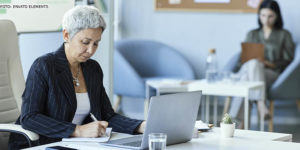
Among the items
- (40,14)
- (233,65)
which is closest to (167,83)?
(233,65)

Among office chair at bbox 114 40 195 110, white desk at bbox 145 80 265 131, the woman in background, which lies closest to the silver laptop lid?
white desk at bbox 145 80 265 131

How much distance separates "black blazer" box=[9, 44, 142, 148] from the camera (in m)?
→ 2.67

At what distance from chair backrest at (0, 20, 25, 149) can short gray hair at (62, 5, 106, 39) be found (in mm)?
847

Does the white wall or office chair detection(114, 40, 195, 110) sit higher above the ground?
the white wall

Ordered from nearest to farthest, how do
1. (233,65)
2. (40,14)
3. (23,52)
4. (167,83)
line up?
(40,14), (23,52), (167,83), (233,65)

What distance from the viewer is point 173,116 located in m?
2.38

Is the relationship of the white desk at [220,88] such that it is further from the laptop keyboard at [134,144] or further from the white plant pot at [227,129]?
the laptop keyboard at [134,144]

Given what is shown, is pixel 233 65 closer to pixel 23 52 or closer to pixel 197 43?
pixel 197 43

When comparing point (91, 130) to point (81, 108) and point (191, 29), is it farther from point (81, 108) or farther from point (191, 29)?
point (191, 29)

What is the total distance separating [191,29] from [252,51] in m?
1.28

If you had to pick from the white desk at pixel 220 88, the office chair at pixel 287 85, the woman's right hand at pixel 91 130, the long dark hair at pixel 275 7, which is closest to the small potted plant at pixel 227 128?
the woman's right hand at pixel 91 130

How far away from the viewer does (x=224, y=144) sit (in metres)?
2.48

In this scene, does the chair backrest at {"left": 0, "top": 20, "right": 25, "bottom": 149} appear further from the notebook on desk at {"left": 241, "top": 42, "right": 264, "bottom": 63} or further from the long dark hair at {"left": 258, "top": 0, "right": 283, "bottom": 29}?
the long dark hair at {"left": 258, "top": 0, "right": 283, "bottom": 29}

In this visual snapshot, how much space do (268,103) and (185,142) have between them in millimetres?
4626
